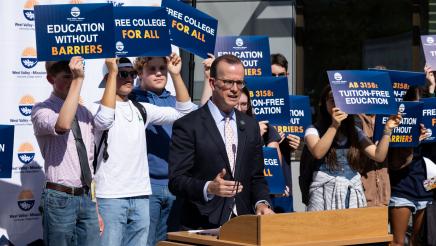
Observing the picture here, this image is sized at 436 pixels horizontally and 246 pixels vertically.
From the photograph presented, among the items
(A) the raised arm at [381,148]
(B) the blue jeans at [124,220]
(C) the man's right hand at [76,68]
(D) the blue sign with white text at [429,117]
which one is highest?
(C) the man's right hand at [76,68]

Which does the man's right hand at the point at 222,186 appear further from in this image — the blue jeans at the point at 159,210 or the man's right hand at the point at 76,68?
the blue jeans at the point at 159,210

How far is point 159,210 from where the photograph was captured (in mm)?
7715

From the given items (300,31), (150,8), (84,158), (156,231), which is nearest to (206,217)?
(84,158)

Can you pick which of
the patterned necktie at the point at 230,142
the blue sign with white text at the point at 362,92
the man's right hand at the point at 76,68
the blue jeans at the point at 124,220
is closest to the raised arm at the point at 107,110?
the man's right hand at the point at 76,68

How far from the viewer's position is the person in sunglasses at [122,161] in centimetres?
708

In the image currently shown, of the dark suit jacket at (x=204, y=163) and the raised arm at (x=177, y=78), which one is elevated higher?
the raised arm at (x=177, y=78)

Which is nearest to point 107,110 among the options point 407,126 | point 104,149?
point 104,149

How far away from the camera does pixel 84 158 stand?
680 cm

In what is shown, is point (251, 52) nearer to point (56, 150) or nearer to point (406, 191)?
point (406, 191)

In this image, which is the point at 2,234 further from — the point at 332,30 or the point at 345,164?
the point at 332,30

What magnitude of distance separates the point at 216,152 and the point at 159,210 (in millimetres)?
1942

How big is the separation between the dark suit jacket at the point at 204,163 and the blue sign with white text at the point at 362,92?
2148mm

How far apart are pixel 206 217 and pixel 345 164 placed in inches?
96.9

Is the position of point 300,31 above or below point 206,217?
above
